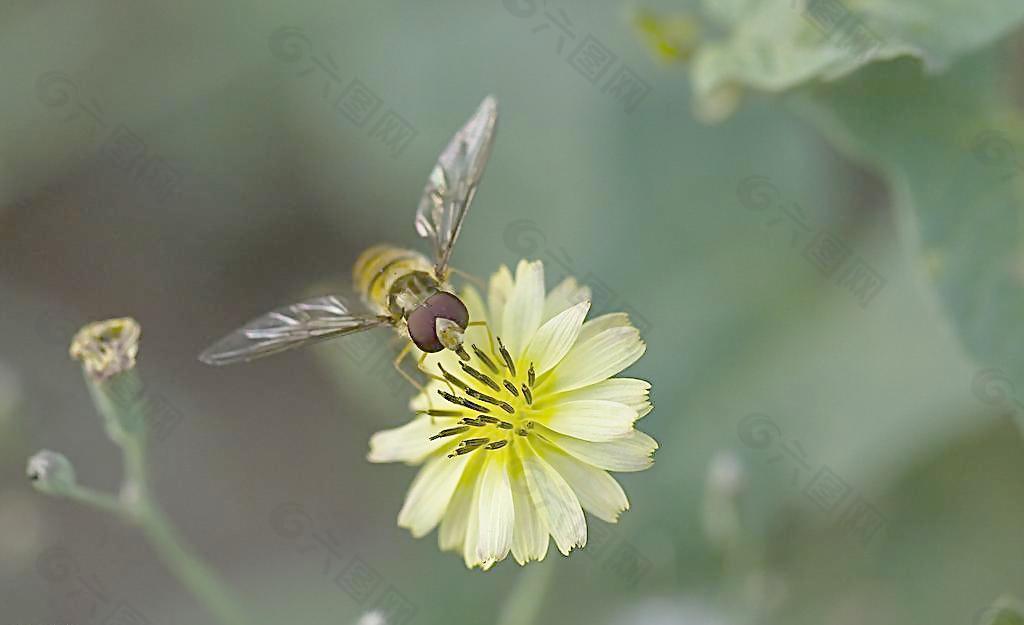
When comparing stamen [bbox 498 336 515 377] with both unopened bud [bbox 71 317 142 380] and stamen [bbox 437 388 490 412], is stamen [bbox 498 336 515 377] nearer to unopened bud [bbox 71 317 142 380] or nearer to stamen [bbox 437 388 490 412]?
stamen [bbox 437 388 490 412]

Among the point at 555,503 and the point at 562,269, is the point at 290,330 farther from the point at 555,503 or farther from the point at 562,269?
the point at 562,269

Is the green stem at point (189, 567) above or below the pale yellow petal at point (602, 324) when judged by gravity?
below

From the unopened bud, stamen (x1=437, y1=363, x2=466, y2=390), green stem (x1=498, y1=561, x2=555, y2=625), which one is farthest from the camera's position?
green stem (x1=498, y1=561, x2=555, y2=625)

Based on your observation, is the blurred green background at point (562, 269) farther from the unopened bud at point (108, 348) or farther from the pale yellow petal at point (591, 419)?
the unopened bud at point (108, 348)

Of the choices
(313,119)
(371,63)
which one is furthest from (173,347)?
(371,63)

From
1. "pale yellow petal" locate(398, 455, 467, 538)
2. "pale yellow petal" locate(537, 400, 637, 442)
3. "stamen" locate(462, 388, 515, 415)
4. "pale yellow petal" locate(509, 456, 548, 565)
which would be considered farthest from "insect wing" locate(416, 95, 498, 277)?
"pale yellow petal" locate(509, 456, 548, 565)

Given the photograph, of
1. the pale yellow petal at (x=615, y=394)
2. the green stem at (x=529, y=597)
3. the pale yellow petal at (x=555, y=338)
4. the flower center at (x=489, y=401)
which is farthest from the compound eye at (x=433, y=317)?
the green stem at (x=529, y=597)
